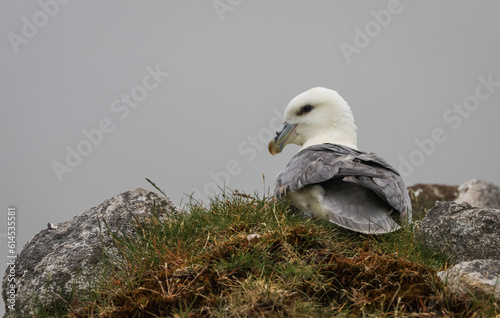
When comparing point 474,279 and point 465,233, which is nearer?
point 474,279

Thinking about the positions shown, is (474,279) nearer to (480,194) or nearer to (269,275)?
(269,275)

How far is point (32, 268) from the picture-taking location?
7.24 metres

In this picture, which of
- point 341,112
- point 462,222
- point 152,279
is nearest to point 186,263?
point 152,279

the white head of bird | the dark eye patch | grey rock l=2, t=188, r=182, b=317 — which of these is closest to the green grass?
grey rock l=2, t=188, r=182, b=317

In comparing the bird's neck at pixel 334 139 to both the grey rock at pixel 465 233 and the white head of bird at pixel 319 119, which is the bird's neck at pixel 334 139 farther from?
the grey rock at pixel 465 233

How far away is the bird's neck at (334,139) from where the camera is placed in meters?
8.64

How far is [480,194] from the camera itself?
52.4 feet

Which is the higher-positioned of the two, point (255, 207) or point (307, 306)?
point (255, 207)

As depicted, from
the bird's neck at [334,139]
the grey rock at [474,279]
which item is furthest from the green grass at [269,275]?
the bird's neck at [334,139]

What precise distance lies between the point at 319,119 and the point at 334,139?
354mm

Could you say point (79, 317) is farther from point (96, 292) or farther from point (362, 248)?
point (362, 248)

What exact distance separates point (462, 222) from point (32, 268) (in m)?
4.69

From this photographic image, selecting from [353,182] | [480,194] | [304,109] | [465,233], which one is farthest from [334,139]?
[480,194]

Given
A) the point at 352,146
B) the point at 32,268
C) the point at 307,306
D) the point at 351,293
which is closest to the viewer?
the point at 307,306
